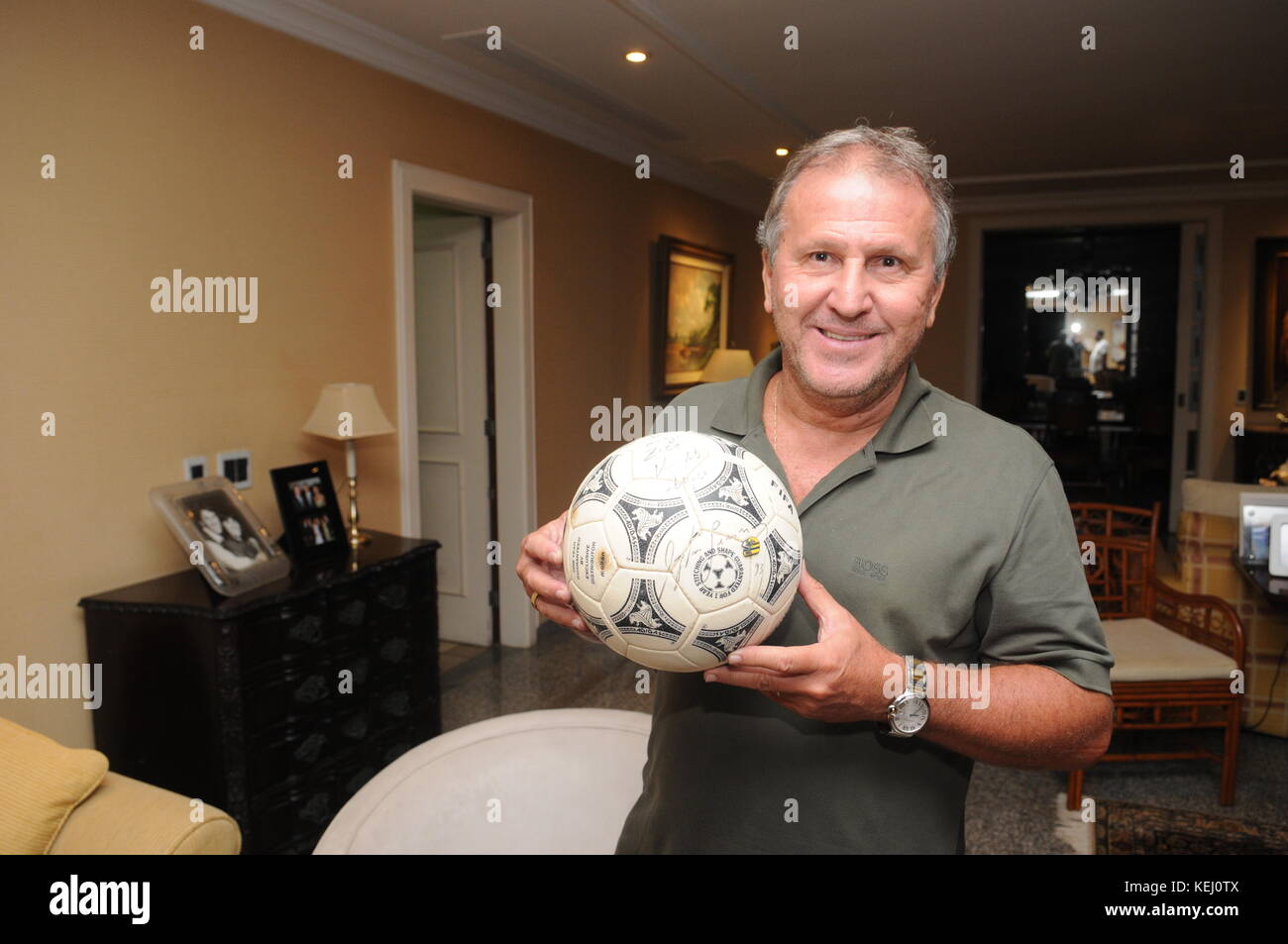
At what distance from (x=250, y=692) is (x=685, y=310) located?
4.53 m

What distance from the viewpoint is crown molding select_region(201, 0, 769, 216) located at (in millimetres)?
3258

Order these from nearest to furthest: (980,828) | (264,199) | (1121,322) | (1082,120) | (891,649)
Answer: (891,649)
(980,828)
(264,199)
(1082,120)
(1121,322)

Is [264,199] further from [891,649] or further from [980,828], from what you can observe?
[980,828]

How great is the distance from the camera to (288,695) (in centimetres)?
279

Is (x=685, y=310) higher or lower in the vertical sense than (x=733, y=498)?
higher

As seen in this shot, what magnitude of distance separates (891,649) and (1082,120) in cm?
520

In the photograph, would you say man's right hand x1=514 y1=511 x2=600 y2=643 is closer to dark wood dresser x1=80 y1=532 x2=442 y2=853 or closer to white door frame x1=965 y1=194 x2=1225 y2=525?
dark wood dresser x1=80 y1=532 x2=442 y2=853

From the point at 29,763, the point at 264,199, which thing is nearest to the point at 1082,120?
the point at 264,199

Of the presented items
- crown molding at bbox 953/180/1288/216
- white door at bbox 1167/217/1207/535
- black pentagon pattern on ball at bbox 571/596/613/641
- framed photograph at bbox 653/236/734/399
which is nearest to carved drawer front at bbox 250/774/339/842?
black pentagon pattern on ball at bbox 571/596/613/641

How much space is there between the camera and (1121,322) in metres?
8.04

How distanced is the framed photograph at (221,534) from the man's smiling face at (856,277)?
218cm

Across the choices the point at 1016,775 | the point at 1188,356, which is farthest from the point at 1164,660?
the point at 1188,356

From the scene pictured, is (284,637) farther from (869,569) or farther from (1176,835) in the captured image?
(1176,835)

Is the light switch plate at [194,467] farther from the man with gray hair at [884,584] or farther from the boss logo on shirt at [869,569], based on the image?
the boss logo on shirt at [869,569]
